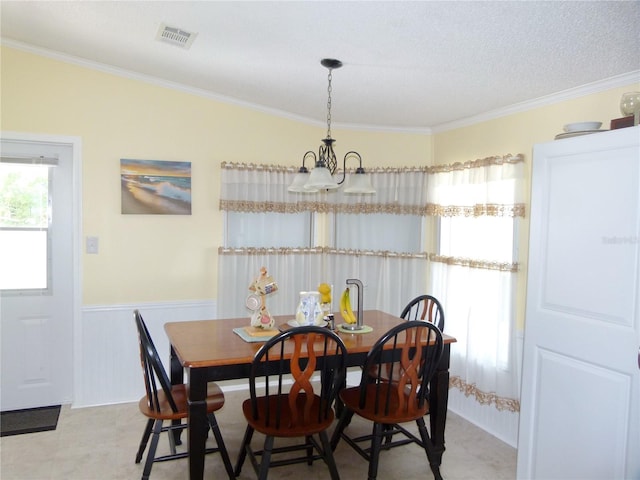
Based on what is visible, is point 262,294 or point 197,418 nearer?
point 197,418

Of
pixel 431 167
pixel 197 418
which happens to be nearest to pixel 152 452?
pixel 197 418

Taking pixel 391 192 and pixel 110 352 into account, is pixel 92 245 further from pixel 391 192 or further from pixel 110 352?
pixel 391 192

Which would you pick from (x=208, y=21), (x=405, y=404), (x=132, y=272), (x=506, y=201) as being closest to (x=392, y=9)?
(x=208, y=21)

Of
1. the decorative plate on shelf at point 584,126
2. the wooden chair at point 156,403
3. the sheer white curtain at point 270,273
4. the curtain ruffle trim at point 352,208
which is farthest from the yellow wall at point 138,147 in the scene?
the decorative plate on shelf at point 584,126

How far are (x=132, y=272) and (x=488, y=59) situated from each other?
287cm

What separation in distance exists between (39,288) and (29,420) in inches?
36.2

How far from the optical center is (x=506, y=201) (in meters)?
3.17

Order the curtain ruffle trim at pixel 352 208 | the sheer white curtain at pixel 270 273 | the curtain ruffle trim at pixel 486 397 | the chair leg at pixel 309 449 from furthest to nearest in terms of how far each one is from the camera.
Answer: the sheer white curtain at pixel 270 273, the curtain ruffle trim at pixel 352 208, the curtain ruffle trim at pixel 486 397, the chair leg at pixel 309 449

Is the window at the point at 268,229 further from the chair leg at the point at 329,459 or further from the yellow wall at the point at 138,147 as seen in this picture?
the chair leg at the point at 329,459

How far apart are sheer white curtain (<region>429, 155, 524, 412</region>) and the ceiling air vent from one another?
2137 mm

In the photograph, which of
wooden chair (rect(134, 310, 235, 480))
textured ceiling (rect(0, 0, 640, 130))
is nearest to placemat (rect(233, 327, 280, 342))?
wooden chair (rect(134, 310, 235, 480))

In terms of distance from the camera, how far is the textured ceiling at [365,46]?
1966 millimetres

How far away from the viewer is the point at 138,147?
3545 millimetres

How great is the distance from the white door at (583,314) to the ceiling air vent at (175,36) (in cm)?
197
